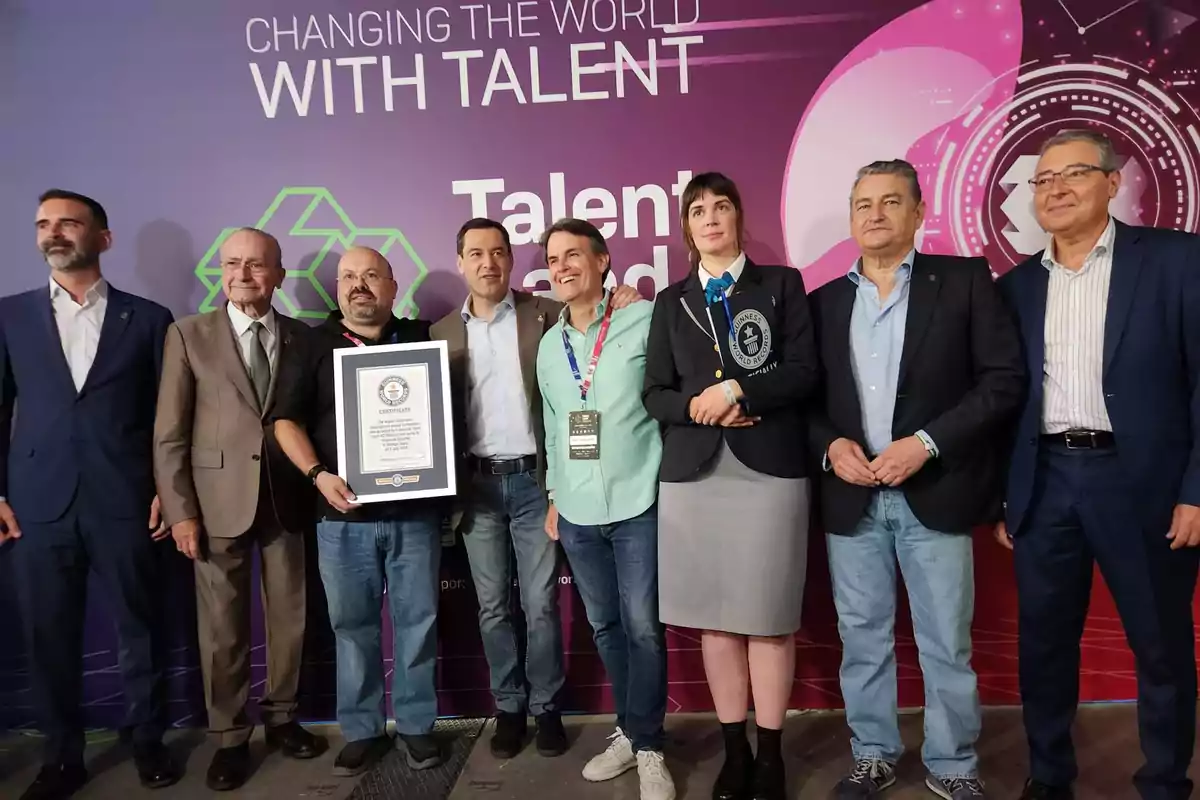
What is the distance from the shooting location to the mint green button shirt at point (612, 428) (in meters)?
2.27

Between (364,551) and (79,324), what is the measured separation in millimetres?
1422

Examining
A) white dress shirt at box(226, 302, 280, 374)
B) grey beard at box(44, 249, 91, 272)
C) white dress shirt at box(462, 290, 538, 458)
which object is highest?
grey beard at box(44, 249, 91, 272)

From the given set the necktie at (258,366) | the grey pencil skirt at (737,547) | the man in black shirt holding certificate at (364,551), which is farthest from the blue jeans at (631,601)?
the necktie at (258,366)

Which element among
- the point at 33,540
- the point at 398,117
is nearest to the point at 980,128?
the point at 398,117

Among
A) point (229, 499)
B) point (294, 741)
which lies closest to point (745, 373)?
point (229, 499)

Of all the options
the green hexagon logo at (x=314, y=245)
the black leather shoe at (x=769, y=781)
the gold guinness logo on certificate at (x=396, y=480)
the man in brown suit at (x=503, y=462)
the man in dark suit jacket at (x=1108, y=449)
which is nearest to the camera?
the man in dark suit jacket at (x=1108, y=449)

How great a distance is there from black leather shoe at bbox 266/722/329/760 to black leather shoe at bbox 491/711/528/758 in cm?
72

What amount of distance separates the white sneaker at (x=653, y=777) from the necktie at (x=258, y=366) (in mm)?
1889

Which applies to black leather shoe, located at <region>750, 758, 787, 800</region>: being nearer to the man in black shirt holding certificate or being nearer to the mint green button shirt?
the mint green button shirt

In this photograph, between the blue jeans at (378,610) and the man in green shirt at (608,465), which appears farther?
the blue jeans at (378,610)

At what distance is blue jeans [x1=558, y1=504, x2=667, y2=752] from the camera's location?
90.4 inches

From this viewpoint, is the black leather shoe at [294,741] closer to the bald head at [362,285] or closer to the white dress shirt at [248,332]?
the white dress shirt at [248,332]

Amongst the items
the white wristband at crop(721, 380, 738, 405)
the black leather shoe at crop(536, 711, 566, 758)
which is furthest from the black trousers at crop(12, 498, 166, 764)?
the white wristband at crop(721, 380, 738, 405)

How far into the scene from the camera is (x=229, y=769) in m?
2.60
